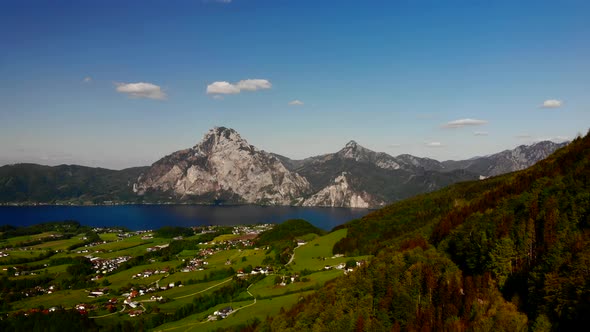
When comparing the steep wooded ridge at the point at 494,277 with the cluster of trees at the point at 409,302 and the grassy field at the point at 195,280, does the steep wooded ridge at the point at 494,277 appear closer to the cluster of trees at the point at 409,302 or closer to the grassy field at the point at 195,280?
the cluster of trees at the point at 409,302

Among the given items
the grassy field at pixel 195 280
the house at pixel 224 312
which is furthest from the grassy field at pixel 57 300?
the house at pixel 224 312

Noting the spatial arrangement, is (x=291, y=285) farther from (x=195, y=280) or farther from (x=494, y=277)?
(x=494, y=277)

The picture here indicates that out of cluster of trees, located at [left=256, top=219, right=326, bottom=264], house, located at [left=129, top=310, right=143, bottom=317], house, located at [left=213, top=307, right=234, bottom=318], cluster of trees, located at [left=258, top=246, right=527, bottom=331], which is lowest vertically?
house, located at [left=129, top=310, right=143, bottom=317]

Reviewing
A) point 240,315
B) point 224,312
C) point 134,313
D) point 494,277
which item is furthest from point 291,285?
point 494,277

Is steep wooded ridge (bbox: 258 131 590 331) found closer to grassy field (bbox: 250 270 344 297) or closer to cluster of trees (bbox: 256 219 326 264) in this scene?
grassy field (bbox: 250 270 344 297)

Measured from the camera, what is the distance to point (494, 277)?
3812 centimetres

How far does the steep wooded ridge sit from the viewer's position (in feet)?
92.6

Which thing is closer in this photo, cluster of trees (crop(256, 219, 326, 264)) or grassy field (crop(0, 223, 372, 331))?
grassy field (crop(0, 223, 372, 331))

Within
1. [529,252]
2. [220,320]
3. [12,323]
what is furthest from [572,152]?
[12,323]

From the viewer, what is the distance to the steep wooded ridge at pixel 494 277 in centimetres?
2823

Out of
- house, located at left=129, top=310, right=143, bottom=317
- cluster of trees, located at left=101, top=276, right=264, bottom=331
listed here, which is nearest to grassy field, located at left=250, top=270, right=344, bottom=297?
cluster of trees, located at left=101, top=276, right=264, bottom=331

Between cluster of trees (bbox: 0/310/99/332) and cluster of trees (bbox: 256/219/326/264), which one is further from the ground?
cluster of trees (bbox: 256/219/326/264)

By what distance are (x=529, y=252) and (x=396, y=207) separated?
380 feet

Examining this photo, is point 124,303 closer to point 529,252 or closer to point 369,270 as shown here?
point 369,270
